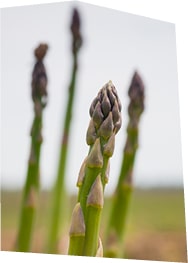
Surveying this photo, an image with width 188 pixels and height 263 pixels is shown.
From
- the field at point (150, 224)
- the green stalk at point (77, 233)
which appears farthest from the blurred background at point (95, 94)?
the green stalk at point (77, 233)

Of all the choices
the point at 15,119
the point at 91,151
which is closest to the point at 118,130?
the point at 91,151

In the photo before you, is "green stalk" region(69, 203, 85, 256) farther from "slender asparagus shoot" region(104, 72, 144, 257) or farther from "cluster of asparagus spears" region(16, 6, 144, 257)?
"slender asparagus shoot" region(104, 72, 144, 257)

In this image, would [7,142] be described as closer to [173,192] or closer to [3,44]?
[3,44]

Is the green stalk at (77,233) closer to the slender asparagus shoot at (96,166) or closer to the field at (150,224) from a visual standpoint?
the slender asparagus shoot at (96,166)

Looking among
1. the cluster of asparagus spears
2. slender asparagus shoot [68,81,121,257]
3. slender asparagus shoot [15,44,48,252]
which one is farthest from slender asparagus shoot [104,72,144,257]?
slender asparagus shoot [15,44,48,252]

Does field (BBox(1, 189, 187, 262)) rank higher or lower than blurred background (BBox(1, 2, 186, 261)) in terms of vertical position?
lower

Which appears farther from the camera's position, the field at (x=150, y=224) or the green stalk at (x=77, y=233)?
the field at (x=150, y=224)
